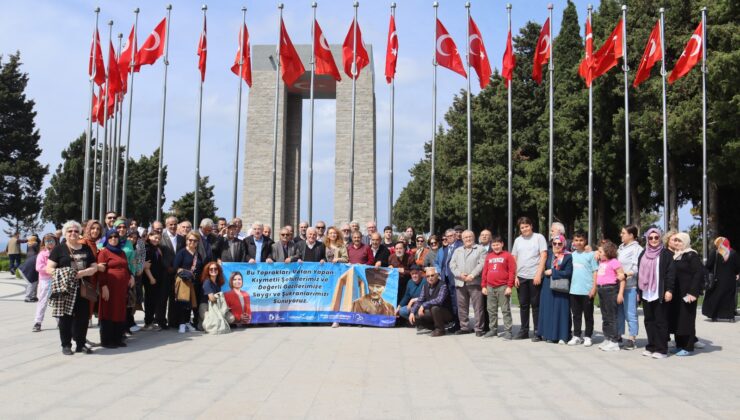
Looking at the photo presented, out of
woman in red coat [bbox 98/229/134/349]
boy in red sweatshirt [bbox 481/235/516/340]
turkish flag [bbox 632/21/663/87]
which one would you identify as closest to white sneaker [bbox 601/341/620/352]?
boy in red sweatshirt [bbox 481/235/516/340]

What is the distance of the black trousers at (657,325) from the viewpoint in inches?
312

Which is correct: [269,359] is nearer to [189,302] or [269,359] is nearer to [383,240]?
[189,302]

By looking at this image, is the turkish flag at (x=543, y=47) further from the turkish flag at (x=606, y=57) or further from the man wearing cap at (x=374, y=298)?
the man wearing cap at (x=374, y=298)

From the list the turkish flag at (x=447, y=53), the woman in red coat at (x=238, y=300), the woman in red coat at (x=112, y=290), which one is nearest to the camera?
the woman in red coat at (x=112, y=290)

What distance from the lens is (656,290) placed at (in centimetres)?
805

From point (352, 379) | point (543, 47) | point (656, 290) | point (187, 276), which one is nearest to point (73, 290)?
point (187, 276)

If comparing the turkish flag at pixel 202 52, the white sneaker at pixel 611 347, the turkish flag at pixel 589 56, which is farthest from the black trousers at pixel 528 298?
the turkish flag at pixel 202 52

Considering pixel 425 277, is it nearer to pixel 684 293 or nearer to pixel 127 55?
pixel 684 293

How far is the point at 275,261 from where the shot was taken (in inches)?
413

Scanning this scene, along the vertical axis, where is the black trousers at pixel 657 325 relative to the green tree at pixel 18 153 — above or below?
below

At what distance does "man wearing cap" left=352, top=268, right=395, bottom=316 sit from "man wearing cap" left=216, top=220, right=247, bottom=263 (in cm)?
215

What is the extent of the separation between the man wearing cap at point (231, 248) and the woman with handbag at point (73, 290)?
297 cm

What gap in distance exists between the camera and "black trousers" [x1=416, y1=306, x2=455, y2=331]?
9.66 m

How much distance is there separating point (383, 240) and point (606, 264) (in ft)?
13.5
